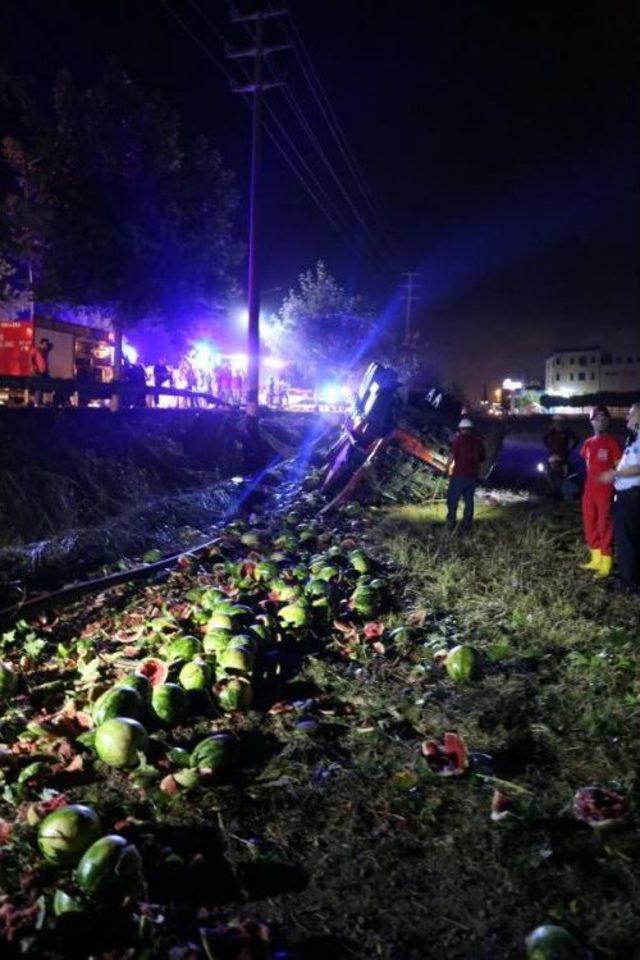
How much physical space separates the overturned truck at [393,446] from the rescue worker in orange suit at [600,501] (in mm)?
3623

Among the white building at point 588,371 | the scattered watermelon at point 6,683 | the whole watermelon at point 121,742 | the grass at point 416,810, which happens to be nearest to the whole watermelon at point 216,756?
the grass at point 416,810

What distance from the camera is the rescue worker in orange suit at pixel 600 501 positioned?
8.52 metres

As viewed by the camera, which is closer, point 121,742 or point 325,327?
point 121,742

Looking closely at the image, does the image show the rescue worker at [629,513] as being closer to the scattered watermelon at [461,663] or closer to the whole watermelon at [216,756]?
the scattered watermelon at [461,663]

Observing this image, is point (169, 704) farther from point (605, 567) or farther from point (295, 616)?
point (605, 567)

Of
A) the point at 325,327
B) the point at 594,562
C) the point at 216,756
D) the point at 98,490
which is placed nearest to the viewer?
the point at 216,756

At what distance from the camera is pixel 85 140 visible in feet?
76.4

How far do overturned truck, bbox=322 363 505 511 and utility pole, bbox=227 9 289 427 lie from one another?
20.8 feet

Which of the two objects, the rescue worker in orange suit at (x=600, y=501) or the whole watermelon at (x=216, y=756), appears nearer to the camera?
the whole watermelon at (x=216, y=756)

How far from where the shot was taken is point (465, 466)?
37.7 feet

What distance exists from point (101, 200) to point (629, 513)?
22105 mm

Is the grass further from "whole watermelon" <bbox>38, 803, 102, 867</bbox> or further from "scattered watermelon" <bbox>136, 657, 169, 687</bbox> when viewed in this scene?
"scattered watermelon" <bbox>136, 657, 169, 687</bbox>

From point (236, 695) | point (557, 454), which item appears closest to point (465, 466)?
point (557, 454)

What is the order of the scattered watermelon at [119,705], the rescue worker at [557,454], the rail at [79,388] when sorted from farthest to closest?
the rescue worker at [557,454], the rail at [79,388], the scattered watermelon at [119,705]
